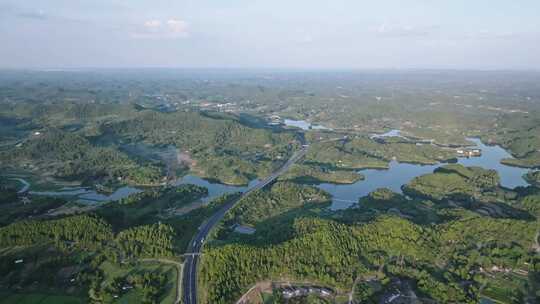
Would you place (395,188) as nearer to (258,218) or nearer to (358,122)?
(258,218)

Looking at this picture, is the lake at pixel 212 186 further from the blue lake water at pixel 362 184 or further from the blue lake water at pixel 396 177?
the blue lake water at pixel 396 177

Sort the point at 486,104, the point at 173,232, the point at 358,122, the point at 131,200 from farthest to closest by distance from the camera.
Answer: the point at 486,104 < the point at 358,122 < the point at 131,200 < the point at 173,232

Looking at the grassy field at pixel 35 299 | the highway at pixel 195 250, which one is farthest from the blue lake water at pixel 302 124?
the grassy field at pixel 35 299

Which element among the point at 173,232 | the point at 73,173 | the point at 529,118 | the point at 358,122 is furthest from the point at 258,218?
the point at 529,118

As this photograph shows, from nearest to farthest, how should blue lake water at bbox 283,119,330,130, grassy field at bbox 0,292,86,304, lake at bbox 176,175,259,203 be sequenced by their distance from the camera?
grassy field at bbox 0,292,86,304
lake at bbox 176,175,259,203
blue lake water at bbox 283,119,330,130

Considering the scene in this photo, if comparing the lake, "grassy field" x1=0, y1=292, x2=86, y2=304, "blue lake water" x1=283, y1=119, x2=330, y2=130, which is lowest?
"grassy field" x1=0, y1=292, x2=86, y2=304

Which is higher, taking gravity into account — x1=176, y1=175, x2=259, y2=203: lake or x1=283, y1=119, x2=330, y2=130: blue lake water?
x1=283, y1=119, x2=330, y2=130: blue lake water

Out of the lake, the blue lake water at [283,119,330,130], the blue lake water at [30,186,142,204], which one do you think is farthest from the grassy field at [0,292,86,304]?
the blue lake water at [283,119,330,130]

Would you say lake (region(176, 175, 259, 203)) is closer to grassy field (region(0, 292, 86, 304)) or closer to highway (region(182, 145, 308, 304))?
highway (region(182, 145, 308, 304))
